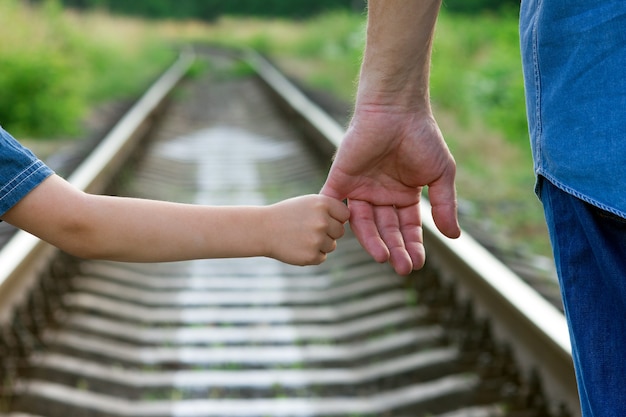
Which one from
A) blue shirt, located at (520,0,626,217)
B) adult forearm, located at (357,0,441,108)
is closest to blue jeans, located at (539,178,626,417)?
blue shirt, located at (520,0,626,217)

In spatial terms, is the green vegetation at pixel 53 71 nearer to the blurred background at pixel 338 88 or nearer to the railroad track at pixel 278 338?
the blurred background at pixel 338 88

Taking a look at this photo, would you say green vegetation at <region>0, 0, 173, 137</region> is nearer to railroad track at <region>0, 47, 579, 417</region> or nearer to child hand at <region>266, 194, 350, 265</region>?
railroad track at <region>0, 47, 579, 417</region>

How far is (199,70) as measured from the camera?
2173 centimetres

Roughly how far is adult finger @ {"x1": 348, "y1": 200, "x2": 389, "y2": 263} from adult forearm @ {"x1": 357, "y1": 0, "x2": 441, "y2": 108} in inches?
8.5

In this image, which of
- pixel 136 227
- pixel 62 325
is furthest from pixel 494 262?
pixel 136 227

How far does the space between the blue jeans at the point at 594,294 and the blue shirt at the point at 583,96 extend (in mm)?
51

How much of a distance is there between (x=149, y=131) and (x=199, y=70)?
1228 cm

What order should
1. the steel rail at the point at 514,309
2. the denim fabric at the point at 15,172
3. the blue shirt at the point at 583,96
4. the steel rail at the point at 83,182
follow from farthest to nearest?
the steel rail at the point at 83,182
the steel rail at the point at 514,309
the denim fabric at the point at 15,172
the blue shirt at the point at 583,96

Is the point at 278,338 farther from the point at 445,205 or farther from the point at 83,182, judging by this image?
the point at 445,205

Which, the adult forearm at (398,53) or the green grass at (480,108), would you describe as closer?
the adult forearm at (398,53)

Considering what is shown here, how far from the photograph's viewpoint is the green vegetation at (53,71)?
8.92 meters

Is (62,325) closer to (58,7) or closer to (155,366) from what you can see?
(155,366)

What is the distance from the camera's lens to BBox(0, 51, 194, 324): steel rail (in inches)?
143

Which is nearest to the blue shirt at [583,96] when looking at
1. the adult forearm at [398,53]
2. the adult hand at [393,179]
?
the adult forearm at [398,53]
